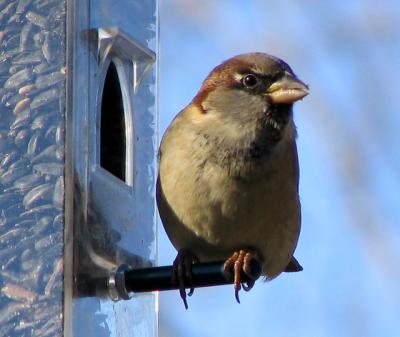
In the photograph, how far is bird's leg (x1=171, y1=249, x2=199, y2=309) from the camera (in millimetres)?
3863

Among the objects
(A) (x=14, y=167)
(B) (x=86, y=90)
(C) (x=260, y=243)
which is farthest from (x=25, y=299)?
(C) (x=260, y=243)

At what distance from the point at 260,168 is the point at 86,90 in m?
0.73

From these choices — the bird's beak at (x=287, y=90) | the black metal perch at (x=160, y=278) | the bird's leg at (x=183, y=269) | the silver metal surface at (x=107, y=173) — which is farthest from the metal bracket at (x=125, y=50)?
the black metal perch at (x=160, y=278)

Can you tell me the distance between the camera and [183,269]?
4004mm

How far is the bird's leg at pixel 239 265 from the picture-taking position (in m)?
3.86

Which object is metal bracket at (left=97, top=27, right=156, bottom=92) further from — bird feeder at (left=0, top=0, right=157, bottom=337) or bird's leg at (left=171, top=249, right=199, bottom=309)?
bird's leg at (left=171, top=249, right=199, bottom=309)

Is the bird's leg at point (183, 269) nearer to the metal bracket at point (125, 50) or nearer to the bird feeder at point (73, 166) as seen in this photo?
the bird feeder at point (73, 166)

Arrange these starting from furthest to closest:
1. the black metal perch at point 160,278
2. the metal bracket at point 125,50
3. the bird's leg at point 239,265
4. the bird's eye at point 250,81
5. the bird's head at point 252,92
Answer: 1. the bird's eye at point 250,81
2. the bird's head at point 252,92
3. the metal bracket at point 125,50
4. the bird's leg at point 239,265
5. the black metal perch at point 160,278

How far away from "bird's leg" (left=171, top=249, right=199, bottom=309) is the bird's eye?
702 mm

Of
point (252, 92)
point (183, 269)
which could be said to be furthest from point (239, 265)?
point (252, 92)

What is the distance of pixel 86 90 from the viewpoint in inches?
153

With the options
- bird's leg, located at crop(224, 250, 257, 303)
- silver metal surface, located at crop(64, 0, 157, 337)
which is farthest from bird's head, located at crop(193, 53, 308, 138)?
bird's leg, located at crop(224, 250, 257, 303)

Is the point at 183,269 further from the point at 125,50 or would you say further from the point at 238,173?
the point at 125,50

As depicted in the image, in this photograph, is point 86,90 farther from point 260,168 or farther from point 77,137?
point 260,168
